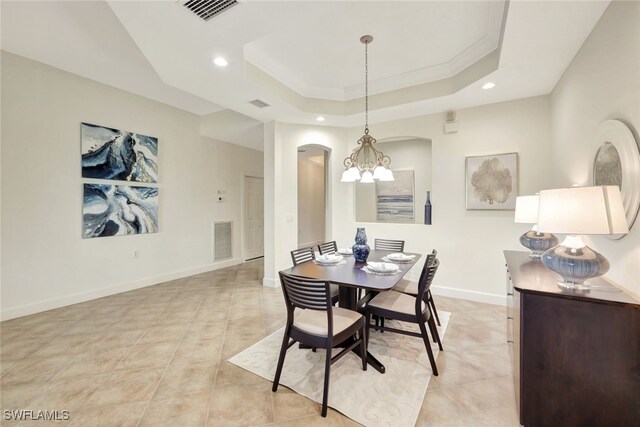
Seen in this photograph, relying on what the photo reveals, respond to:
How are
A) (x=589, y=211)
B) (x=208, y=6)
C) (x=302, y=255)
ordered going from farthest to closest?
(x=302, y=255), (x=208, y=6), (x=589, y=211)

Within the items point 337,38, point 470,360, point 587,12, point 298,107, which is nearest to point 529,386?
point 470,360

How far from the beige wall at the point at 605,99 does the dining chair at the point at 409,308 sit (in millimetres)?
1059

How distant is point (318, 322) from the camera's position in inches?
→ 76.9

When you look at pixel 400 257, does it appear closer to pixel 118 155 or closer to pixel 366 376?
pixel 366 376

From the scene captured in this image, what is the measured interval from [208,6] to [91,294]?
404cm

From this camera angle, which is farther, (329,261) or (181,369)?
(329,261)

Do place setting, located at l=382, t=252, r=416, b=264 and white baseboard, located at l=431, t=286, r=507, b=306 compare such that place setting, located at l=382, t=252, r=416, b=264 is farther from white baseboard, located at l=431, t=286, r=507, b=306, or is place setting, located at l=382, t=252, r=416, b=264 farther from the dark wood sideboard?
white baseboard, located at l=431, t=286, r=507, b=306

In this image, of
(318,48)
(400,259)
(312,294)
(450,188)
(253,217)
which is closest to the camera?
(312,294)

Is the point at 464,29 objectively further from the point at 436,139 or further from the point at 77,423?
the point at 77,423

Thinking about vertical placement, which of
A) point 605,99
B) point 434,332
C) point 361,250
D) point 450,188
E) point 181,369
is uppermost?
point 605,99

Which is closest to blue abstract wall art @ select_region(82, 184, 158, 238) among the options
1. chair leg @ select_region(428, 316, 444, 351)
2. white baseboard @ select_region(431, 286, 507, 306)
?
chair leg @ select_region(428, 316, 444, 351)

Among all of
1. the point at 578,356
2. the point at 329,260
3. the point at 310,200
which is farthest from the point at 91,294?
the point at 310,200

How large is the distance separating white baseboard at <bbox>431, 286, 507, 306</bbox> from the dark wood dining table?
4.87 ft

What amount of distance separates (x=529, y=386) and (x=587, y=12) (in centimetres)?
250
